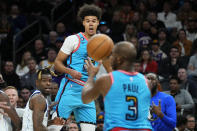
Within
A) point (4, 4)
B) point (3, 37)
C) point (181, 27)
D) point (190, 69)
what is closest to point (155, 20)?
point (181, 27)

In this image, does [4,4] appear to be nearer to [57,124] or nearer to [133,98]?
[57,124]

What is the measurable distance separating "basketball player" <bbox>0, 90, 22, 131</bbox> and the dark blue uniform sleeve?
8.37 feet

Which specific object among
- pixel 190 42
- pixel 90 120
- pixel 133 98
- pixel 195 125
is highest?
pixel 190 42

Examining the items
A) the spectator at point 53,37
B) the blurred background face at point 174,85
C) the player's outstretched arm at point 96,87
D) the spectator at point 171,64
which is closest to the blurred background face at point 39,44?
the spectator at point 53,37

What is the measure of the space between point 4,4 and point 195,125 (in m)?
9.69

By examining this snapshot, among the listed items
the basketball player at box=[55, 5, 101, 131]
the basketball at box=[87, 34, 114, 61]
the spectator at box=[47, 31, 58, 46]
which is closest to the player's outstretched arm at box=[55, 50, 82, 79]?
the basketball player at box=[55, 5, 101, 131]

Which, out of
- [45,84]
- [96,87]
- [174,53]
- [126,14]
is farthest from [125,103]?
[126,14]

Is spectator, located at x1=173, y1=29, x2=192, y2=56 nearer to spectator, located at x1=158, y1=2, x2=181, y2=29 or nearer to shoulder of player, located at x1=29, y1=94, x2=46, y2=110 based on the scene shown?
spectator, located at x1=158, y1=2, x2=181, y2=29

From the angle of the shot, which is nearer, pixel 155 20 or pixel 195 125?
pixel 195 125

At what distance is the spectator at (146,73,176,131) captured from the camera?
7.61 m

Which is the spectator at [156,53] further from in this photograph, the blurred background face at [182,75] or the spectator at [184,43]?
the blurred background face at [182,75]

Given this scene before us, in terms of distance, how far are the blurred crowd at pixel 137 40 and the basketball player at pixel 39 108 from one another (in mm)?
3237

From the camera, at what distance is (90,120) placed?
21.5 feet

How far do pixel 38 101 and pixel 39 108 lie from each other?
0.33ft
